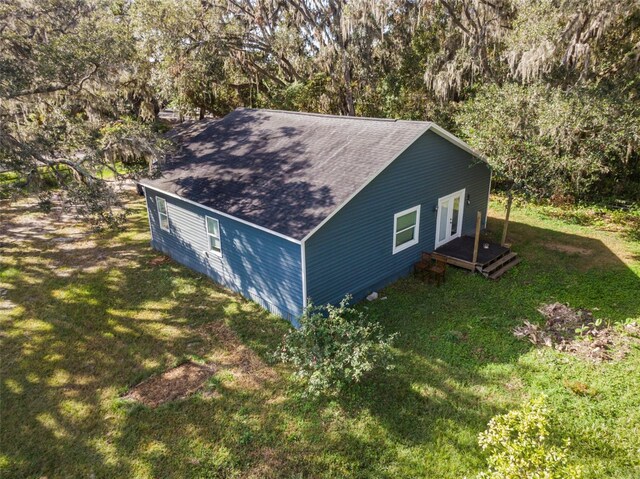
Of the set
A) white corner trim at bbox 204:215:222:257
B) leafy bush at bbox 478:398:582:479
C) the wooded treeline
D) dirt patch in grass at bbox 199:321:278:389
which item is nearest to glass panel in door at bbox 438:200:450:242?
the wooded treeline

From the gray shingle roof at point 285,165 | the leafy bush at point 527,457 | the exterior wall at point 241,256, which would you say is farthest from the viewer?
the gray shingle roof at point 285,165

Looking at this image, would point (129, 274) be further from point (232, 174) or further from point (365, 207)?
point (365, 207)

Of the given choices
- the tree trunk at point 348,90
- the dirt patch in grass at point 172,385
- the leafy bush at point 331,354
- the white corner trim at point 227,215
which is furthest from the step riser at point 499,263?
the tree trunk at point 348,90

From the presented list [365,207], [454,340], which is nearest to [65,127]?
[365,207]

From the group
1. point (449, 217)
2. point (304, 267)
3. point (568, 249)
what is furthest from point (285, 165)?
point (568, 249)

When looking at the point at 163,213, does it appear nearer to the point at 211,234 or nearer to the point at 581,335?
the point at 211,234

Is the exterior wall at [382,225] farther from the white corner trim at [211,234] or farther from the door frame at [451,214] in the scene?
the white corner trim at [211,234]
